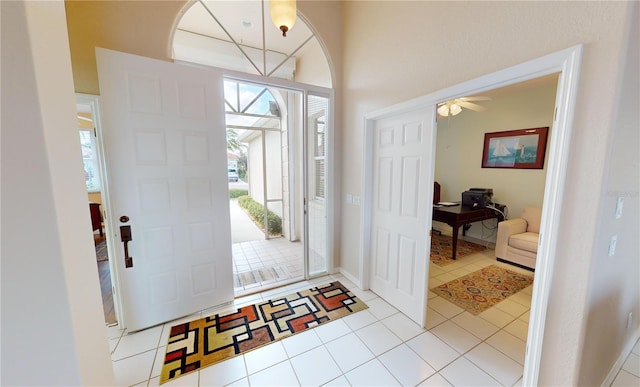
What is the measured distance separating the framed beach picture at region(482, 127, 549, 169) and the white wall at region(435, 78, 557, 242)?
7 centimetres

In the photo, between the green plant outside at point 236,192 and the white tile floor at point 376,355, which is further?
the green plant outside at point 236,192

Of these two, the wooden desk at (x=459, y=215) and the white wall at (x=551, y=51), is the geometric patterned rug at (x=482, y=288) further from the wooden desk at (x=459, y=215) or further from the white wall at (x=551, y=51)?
the white wall at (x=551, y=51)

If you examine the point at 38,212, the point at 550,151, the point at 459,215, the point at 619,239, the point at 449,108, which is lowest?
the point at 459,215

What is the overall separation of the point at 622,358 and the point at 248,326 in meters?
2.99

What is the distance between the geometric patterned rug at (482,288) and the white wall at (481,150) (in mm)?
1321

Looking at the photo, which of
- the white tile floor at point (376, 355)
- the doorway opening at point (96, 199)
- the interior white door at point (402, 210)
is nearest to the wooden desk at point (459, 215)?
the white tile floor at point (376, 355)

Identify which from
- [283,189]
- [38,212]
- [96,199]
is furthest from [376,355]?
[96,199]

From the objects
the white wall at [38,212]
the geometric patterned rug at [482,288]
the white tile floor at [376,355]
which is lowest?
the white tile floor at [376,355]

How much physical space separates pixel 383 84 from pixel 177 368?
2985 millimetres

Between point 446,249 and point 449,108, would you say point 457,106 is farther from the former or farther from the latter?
point 446,249

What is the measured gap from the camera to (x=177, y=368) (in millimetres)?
1652

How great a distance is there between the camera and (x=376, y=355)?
1783mm

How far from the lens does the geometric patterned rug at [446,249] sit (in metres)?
3.54

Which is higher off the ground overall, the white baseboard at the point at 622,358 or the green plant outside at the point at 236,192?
the green plant outside at the point at 236,192
